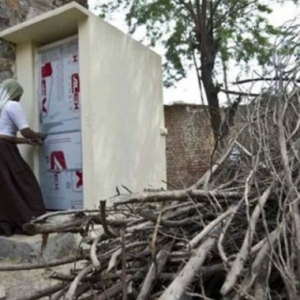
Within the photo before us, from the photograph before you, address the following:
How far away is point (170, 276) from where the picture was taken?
1.53 metres

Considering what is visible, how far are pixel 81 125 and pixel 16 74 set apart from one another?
1.14m

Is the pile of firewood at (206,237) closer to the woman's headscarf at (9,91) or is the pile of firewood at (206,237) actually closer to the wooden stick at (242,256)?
the wooden stick at (242,256)

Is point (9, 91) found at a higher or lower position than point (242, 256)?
higher

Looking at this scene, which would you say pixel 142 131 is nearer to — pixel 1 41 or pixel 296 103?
pixel 1 41

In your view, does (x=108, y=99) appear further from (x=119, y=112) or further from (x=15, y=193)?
(x=15, y=193)

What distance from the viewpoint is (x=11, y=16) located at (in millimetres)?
5016

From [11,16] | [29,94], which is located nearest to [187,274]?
[29,94]

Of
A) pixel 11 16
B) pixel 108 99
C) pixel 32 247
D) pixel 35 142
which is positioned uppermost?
pixel 11 16

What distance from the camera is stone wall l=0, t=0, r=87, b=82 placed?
192 inches

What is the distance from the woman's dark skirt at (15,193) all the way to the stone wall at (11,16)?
3.24 feet

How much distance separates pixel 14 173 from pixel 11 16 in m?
1.79

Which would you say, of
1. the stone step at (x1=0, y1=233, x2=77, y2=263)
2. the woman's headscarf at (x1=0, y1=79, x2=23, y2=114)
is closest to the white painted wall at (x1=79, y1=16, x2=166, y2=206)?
the stone step at (x1=0, y1=233, x2=77, y2=263)

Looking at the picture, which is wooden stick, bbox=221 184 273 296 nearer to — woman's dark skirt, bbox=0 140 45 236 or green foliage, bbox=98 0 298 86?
woman's dark skirt, bbox=0 140 45 236

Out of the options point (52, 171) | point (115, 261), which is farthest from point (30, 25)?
point (115, 261)
